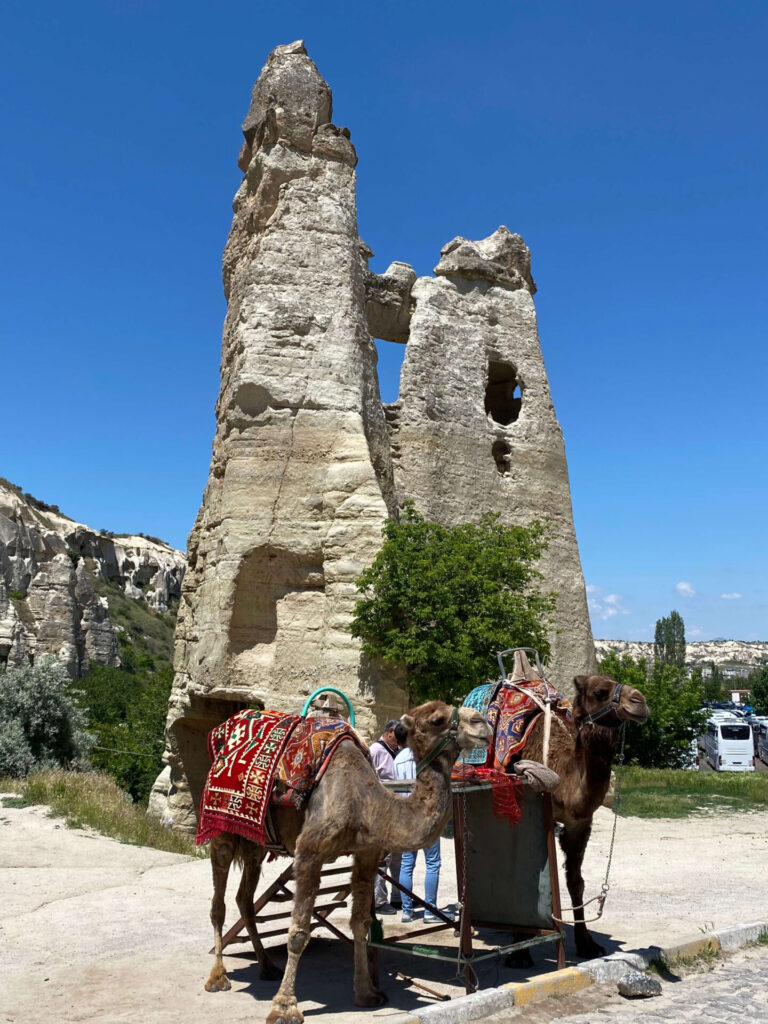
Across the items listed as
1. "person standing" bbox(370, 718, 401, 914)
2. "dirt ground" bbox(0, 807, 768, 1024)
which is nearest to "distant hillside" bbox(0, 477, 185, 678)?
"dirt ground" bbox(0, 807, 768, 1024)

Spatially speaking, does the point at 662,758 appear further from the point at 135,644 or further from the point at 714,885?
the point at 135,644

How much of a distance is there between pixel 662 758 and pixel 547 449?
34.8 feet

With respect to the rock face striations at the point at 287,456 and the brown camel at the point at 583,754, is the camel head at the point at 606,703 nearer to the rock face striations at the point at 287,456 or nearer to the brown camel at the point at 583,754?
the brown camel at the point at 583,754

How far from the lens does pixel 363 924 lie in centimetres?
576

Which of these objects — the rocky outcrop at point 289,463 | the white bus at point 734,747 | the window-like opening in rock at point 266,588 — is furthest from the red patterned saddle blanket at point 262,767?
the white bus at point 734,747

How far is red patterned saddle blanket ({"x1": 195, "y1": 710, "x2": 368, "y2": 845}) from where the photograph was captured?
5703 mm

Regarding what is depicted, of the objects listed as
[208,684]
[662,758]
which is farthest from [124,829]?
[662,758]

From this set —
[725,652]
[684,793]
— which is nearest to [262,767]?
[684,793]

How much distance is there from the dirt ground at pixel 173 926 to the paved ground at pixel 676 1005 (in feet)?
2.16

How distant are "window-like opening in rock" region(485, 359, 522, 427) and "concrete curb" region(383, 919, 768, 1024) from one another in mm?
17267

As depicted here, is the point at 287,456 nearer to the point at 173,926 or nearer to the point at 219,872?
the point at 173,926

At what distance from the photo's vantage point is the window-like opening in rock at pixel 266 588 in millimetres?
13594

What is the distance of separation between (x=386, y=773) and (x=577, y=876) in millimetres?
2023

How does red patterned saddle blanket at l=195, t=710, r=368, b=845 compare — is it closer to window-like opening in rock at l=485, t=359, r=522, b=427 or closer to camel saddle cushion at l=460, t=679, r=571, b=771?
camel saddle cushion at l=460, t=679, r=571, b=771
